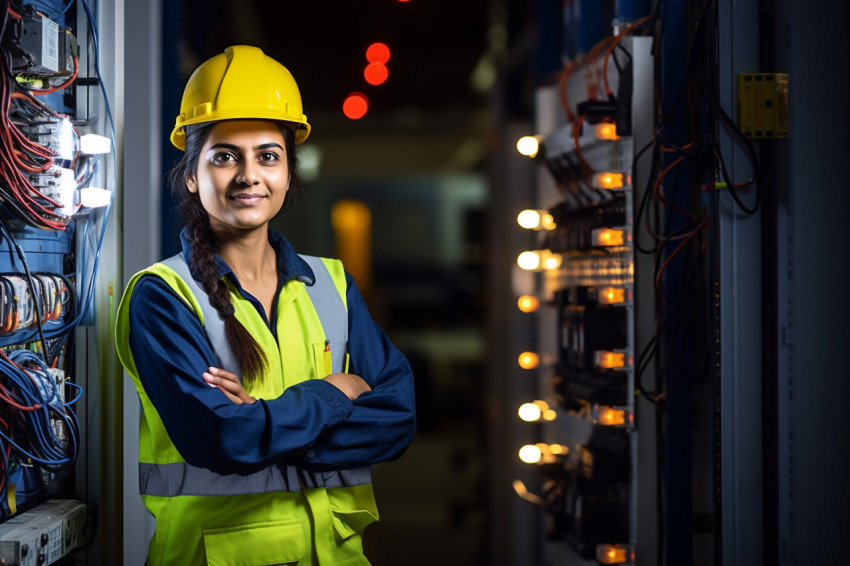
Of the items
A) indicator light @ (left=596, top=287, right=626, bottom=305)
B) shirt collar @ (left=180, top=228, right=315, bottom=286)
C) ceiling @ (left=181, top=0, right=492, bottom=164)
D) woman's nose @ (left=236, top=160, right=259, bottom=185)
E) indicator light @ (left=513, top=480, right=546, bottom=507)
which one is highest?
ceiling @ (left=181, top=0, right=492, bottom=164)

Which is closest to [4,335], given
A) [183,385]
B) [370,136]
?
[183,385]

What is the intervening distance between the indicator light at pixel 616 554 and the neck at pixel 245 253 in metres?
1.65

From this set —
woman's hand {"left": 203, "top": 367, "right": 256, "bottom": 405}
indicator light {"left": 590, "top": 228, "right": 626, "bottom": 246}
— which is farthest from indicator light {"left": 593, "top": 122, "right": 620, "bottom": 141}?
woman's hand {"left": 203, "top": 367, "right": 256, "bottom": 405}

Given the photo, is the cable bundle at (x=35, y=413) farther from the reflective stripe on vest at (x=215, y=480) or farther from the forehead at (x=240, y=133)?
the forehead at (x=240, y=133)

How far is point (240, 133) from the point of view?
220 cm

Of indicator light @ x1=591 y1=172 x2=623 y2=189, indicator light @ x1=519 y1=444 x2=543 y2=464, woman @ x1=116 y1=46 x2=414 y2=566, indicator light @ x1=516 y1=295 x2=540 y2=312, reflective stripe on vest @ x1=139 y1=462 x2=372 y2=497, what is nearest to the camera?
woman @ x1=116 y1=46 x2=414 y2=566

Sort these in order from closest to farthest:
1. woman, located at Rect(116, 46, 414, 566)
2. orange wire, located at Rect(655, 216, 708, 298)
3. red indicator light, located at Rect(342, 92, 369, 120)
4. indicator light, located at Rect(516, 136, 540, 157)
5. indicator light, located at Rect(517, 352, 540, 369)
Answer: woman, located at Rect(116, 46, 414, 566)
orange wire, located at Rect(655, 216, 708, 298)
indicator light, located at Rect(516, 136, 540, 157)
indicator light, located at Rect(517, 352, 540, 369)
red indicator light, located at Rect(342, 92, 369, 120)

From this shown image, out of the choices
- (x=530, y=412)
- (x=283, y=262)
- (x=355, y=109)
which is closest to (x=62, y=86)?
(x=283, y=262)

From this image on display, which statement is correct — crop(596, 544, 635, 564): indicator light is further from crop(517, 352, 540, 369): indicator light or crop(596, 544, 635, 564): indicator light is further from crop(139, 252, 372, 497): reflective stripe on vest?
crop(139, 252, 372, 497): reflective stripe on vest

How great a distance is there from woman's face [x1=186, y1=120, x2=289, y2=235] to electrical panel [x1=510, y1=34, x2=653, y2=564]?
4.22ft

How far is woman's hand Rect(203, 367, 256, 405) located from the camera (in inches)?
79.3

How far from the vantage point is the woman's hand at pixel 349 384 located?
220 cm

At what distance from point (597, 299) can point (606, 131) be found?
62cm

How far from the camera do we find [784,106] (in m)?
2.42
